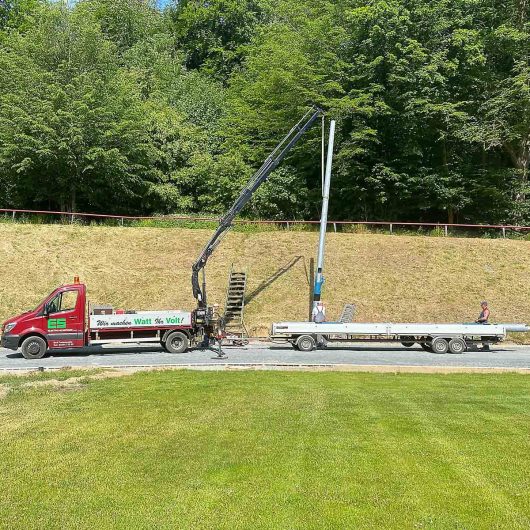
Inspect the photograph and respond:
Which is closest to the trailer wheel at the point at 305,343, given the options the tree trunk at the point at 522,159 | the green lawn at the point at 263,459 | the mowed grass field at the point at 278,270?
the mowed grass field at the point at 278,270

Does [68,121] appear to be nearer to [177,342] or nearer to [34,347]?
[34,347]

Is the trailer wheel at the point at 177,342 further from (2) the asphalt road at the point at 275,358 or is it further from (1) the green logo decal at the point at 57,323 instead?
(1) the green logo decal at the point at 57,323

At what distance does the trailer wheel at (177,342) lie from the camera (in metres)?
21.3

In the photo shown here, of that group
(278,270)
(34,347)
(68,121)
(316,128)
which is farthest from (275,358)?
(316,128)

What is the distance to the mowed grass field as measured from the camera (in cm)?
2866

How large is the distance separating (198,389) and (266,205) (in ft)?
100

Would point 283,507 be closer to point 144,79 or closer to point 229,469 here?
point 229,469

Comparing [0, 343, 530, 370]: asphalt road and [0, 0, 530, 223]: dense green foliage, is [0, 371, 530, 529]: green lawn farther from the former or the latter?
[0, 0, 530, 223]: dense green foliage

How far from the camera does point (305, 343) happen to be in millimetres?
22375

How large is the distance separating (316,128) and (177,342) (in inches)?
1033

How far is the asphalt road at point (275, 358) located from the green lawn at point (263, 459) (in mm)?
5678

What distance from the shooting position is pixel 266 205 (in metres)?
42.4

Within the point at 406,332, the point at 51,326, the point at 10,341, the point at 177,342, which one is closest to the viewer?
the point at 10,341

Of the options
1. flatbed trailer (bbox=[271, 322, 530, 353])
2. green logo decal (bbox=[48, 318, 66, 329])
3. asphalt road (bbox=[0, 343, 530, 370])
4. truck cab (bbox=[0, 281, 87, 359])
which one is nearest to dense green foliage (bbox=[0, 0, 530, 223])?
flatbed trailer (bbox=[271, 322, 530, 353])
